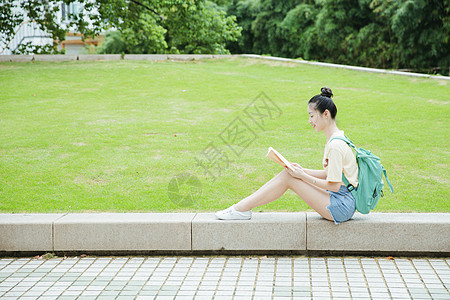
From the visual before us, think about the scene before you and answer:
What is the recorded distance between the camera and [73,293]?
4.40 meters

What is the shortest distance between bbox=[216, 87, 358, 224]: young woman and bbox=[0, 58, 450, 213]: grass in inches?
38.9

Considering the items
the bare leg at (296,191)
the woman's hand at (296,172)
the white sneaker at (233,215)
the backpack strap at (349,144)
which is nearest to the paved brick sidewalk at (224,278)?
the white sneaker at (233,215)

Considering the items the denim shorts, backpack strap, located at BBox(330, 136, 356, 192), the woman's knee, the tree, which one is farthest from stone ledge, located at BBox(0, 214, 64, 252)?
the tree

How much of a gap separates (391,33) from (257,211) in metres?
20.5

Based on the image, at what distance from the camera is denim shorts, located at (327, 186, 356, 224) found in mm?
4980

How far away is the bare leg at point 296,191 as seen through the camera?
502cm

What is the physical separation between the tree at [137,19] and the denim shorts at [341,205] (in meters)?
17.1

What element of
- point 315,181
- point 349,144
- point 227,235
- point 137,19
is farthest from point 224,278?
point 137,19

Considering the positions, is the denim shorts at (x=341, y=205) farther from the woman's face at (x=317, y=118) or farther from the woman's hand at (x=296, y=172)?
the woman's face at (x=317, y=118)

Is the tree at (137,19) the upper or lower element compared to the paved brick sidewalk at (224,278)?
upper

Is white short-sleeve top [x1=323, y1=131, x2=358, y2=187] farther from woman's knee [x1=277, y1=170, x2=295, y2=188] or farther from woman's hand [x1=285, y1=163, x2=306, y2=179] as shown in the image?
woman's knee [x1=277, y1=170, x2=295, y2=188]

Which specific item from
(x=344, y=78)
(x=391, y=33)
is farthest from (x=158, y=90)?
(x=391, y=33)

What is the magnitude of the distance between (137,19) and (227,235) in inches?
713

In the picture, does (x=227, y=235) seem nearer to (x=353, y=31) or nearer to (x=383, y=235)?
(x=383, y=235)
